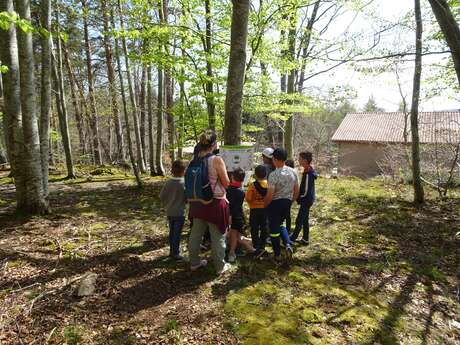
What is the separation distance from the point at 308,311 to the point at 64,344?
8.33ft

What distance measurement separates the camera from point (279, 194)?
455cm

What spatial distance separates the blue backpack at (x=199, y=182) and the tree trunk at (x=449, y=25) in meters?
4.16

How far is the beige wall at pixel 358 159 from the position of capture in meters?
24.1

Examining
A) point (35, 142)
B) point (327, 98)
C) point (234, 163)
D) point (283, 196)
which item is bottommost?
point (283, 196)

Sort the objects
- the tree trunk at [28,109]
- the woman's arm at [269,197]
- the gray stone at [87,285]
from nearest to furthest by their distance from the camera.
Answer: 1. the gray stone at [87,285]
2. the woman's arm at [269,197]
3. the tree trunk at [28,109]

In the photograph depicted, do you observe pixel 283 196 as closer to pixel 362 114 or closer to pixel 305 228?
pixel 305 228

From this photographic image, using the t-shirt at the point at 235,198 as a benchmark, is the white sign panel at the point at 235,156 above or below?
above

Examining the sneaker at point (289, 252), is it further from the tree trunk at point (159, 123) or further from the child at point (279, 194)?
the tree trunk at point (159, 123)

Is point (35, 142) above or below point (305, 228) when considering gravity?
above

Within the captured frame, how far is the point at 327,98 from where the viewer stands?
36.2 feet

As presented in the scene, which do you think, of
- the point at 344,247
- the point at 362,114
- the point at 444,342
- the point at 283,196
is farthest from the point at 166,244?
the point at 362,114

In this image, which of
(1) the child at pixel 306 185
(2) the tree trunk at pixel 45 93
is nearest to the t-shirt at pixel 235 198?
(1) the child at pixel 306 185

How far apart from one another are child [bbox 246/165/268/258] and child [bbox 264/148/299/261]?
0.41 ft

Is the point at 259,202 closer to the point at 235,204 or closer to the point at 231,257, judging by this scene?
the point at 235,204
